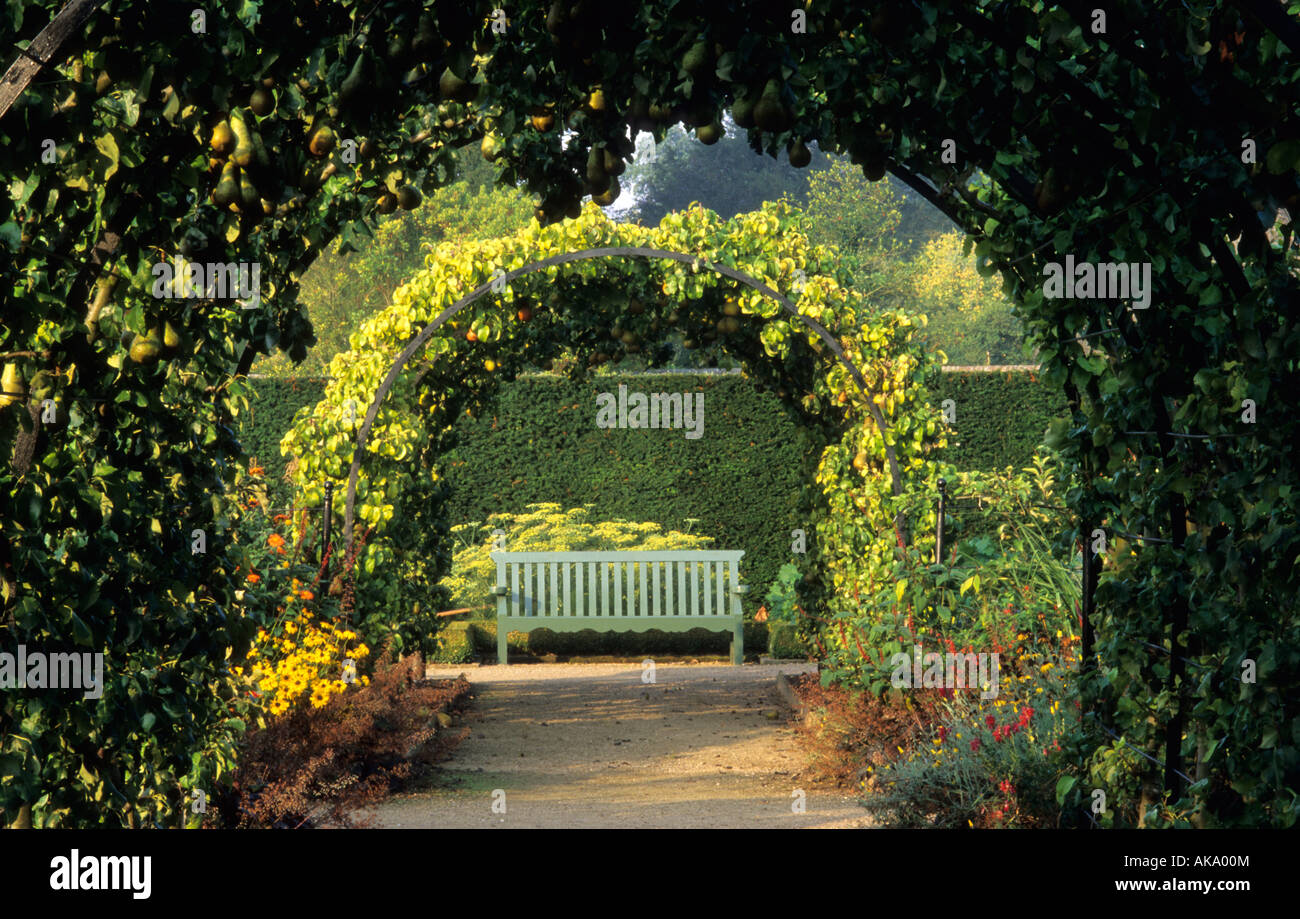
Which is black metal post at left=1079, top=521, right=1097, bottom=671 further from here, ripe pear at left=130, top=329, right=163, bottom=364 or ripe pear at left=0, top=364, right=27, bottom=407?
ripe pear at left=0, top=364, right=27, bottom=407

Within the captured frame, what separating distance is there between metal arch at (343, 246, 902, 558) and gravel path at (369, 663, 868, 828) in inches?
60.9

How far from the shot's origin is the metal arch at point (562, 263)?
21.5 ft

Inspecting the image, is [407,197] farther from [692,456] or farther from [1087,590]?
[692,456]

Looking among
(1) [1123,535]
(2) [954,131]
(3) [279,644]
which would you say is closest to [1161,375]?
(1) [1123,535]

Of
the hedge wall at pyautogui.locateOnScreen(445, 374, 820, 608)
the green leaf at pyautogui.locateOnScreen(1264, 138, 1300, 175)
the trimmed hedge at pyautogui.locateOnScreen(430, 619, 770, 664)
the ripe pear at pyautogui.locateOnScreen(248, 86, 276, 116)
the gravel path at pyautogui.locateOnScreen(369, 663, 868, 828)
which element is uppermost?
the ripe pear at pyautogui.locateOnScreen(248, 86, 276, 116)

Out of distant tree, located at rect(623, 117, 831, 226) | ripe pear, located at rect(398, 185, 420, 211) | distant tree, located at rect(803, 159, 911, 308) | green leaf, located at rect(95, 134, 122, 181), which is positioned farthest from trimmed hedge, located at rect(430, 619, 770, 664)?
distant tree, located at rect(623, 117, 831, 226)

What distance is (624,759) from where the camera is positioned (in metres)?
6.82

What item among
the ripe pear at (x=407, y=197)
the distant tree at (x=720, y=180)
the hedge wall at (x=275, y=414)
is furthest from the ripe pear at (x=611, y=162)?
the distant tree at (x=720, y=180)

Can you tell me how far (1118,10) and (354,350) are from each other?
17.3 ft

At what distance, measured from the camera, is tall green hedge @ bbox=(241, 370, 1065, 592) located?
1139 cm

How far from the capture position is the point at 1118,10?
2352mm

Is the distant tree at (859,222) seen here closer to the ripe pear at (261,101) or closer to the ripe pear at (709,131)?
the ripe pear at (709,131)

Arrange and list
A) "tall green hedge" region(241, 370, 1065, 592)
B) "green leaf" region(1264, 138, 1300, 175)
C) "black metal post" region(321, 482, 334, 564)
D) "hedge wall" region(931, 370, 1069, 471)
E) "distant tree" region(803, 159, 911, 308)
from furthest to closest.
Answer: "distant tree" region(803, 159, 911, 308), "hedge wall" region(931, 370, 1069, 471), "tall green hedge" region(241, 370, 1065, 592), "black metal post" region(321, 482, 334, 564), "green leaf" region(1264, 138, 1300, 175)

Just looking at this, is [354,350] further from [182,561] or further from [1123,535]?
[1123,535]
